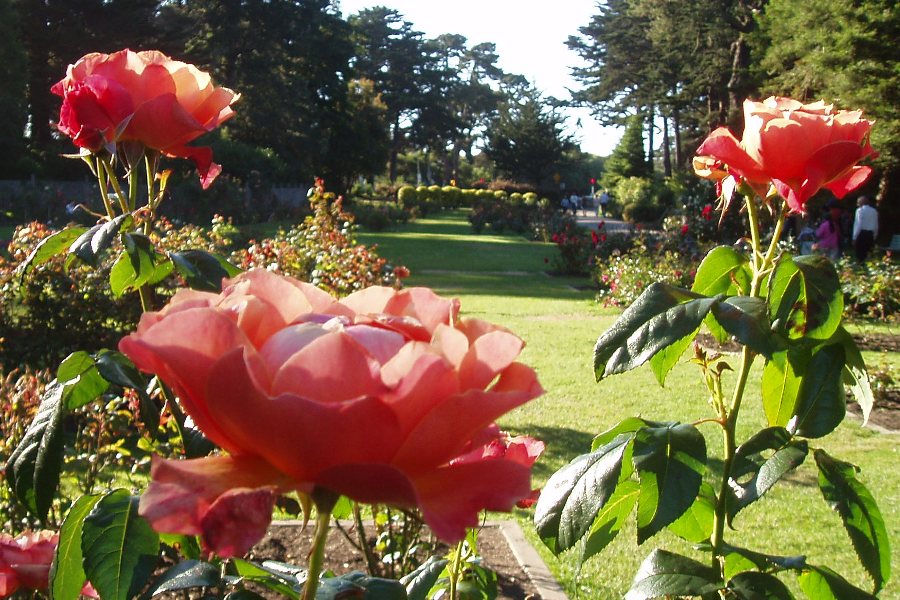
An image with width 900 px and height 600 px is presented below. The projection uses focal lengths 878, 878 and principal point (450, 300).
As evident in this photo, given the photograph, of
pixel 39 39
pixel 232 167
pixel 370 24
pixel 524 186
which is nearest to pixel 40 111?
pixel 39 39

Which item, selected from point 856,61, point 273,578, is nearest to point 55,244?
point 273,578

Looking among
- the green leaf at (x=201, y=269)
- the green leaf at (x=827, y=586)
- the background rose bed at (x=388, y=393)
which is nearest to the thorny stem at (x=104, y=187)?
the background rose bed at (x=388, y=393)

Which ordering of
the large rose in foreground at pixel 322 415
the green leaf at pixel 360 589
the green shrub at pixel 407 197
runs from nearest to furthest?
the large rose in foreground at pixel 322 415, the green leaf at pixel 360 589, the green shrub at pixel 407 197

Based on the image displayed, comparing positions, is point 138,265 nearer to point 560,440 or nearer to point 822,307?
point 822,307

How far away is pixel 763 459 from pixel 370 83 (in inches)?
1711

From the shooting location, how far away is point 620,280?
447 inches

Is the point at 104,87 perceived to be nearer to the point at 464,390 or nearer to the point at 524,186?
the point at 464,390

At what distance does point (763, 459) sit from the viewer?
1.03 m

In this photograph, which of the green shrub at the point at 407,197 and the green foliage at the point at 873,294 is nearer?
the green foliage at the point at 873,294

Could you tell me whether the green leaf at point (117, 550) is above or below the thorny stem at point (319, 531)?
below

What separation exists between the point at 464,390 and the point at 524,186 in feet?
165

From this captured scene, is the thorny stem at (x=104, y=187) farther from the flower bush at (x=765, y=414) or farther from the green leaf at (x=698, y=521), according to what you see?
the green leaf at (x=698, y=521)

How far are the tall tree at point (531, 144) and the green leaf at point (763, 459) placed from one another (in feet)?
159

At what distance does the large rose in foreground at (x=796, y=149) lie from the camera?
3.34 ft
